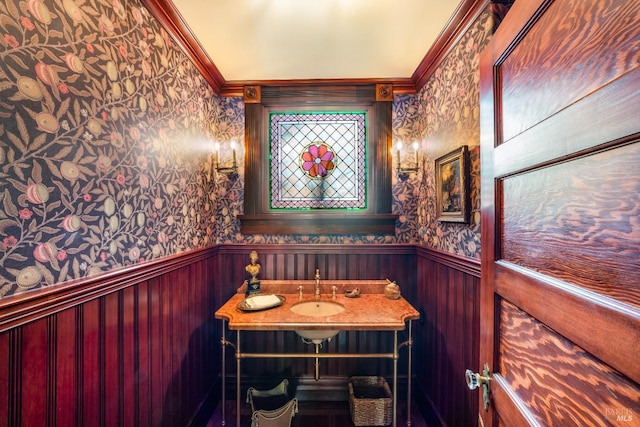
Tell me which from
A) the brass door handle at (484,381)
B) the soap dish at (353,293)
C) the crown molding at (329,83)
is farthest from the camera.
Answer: the crown molding at (329,83)

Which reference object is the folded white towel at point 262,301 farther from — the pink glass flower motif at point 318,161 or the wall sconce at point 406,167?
the wall sconce at point 406,167

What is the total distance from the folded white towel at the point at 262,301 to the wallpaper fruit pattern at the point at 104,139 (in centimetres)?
56

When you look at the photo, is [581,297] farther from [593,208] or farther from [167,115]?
[167,115]

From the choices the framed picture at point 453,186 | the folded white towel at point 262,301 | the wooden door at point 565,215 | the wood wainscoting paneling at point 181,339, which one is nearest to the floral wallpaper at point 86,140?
the wood wainscoting paneling at point 181,339

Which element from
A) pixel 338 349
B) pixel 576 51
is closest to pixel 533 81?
pixel 576 51

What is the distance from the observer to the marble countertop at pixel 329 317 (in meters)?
1.56

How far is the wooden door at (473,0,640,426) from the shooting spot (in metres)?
0.48

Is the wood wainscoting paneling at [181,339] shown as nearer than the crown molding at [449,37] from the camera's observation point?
Yes

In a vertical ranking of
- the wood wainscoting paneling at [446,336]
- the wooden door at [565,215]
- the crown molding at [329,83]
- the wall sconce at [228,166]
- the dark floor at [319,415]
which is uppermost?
the crown molding at [329,83]

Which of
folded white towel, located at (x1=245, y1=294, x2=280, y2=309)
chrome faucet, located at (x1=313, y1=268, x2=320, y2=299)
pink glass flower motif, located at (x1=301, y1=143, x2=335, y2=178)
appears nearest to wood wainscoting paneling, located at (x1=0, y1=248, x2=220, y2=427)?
folded white towel, located at (x1=245, y1=294, x2=280, y2=309)

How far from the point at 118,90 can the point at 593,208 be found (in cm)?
162

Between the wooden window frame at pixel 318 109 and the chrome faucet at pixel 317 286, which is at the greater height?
the wooden window frame at pixel 318 109

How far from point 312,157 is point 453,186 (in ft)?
3.71

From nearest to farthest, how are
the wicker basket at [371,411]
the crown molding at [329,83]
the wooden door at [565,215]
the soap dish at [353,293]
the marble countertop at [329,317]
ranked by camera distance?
the wooden door at [565,215] < the marble countertop at [329,317] < the wicker basket at [371,411] < the soap dish at [353,293] < the crown molding at [329,83]
